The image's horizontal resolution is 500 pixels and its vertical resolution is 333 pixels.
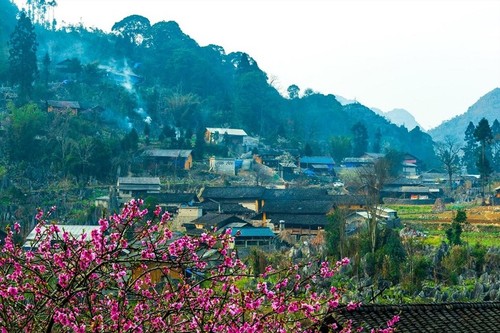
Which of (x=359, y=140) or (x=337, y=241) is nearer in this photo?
(x=337, y=241)

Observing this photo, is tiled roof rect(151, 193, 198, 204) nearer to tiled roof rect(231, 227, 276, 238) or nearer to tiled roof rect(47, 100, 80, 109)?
tiled roof rect(231, 227, 276, 238)

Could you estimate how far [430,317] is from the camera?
745 cm

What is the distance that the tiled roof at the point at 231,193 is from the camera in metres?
41.3

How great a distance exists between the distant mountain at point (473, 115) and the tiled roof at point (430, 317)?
142 metres

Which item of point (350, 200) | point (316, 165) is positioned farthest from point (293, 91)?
point (350, 200)

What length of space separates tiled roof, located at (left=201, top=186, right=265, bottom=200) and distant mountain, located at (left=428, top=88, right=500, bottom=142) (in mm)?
111098

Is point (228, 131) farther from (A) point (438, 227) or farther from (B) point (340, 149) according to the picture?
(A) point (438, 227)

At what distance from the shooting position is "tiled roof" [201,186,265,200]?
41281mm

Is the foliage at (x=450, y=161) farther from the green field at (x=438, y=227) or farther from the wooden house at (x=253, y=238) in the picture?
the wooden house at (x=253, y=238)

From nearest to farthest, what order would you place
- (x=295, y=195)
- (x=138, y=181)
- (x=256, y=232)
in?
(x=256, y=232) → (x=138, y=181) → (x=295, y=195)

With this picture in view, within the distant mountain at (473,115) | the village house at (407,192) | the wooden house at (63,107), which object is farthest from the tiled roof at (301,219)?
the distant mountain at (473,115)

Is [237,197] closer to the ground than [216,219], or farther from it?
farther from it

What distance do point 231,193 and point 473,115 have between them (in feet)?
392

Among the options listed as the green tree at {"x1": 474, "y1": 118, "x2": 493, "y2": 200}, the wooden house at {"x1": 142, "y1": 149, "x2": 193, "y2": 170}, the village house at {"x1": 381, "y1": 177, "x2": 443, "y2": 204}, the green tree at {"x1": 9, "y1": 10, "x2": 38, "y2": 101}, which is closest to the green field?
the green tree at {"x1": 474, "y1": 118, "x2": 493, "y2": 200}
